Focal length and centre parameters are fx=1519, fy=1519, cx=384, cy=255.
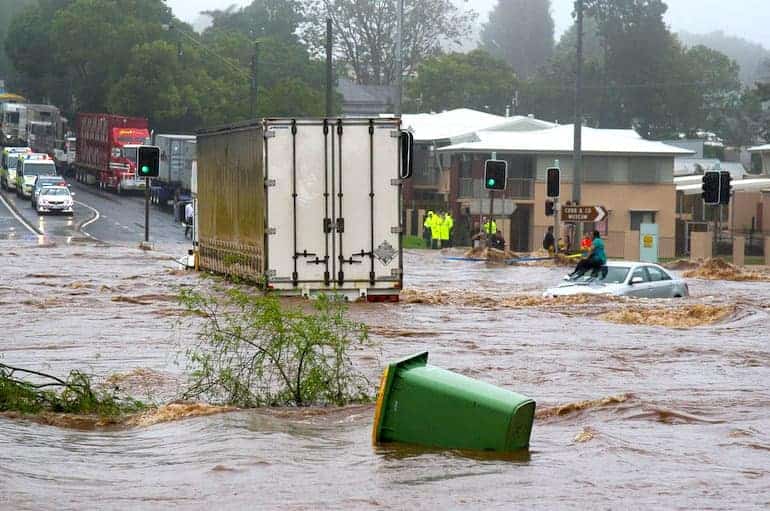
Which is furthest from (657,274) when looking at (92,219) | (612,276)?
(92,219)

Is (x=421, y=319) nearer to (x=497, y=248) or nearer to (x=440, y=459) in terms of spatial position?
(x=440, y=459)

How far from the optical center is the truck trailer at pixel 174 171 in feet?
218

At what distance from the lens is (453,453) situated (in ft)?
37.6

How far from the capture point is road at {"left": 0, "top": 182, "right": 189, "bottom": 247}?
5141 centimetres

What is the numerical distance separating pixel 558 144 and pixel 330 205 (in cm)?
4289

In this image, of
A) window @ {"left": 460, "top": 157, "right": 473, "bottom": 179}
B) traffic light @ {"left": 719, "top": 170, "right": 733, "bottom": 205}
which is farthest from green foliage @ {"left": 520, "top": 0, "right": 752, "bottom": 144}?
traffic light @ {"left": 719, "top": 170, "right": 733, "bottom": 205}

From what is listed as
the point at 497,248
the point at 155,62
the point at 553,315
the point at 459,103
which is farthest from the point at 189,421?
the point at 459,103

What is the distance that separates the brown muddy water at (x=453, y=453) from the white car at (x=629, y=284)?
6.96 ft

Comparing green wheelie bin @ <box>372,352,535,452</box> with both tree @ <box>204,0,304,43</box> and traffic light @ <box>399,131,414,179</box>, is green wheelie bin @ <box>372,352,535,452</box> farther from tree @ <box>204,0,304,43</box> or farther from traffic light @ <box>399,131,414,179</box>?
tree @ <box>204,0,304,43</box>

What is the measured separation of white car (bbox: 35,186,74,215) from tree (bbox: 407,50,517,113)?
5059 centimetres

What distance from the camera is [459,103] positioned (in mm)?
110938

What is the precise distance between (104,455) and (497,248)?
41678 mm

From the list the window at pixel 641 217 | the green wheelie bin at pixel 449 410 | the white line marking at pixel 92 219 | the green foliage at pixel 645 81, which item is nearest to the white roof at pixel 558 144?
the window at pixel 641 217

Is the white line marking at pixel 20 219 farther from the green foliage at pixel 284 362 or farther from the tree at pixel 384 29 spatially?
the tree at pixel 384 29
